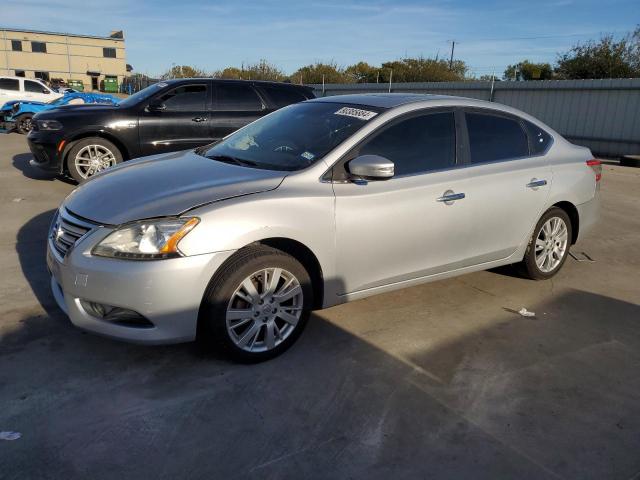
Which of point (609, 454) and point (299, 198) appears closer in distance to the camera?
point (609, 454)

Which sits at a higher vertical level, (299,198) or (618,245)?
(299,198)

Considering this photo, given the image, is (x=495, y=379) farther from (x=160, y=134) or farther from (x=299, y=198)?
(x=160, y=134)

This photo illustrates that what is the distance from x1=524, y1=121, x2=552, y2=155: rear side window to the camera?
4.79 meters

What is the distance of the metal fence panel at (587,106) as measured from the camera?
16.6 metres

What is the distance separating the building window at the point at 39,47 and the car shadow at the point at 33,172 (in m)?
67.1

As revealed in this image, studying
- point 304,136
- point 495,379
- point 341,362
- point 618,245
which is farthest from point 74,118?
point 618,245

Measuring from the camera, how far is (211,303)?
309 centimetres

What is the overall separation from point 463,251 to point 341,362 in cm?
145

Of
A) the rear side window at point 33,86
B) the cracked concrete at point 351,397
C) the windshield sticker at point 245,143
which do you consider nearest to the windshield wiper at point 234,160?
the windshield sticker at point 245,143


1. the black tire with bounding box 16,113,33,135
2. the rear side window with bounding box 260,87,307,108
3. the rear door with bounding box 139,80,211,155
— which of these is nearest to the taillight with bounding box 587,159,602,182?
the rear side window with bounding box 260,87,307,108

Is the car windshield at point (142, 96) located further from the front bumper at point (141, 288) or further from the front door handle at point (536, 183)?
the front door handle at point (536, 183)

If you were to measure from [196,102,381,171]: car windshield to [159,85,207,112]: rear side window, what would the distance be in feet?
13.0

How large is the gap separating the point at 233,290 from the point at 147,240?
0.57 metres

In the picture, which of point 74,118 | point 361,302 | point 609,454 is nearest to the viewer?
point 609,454
